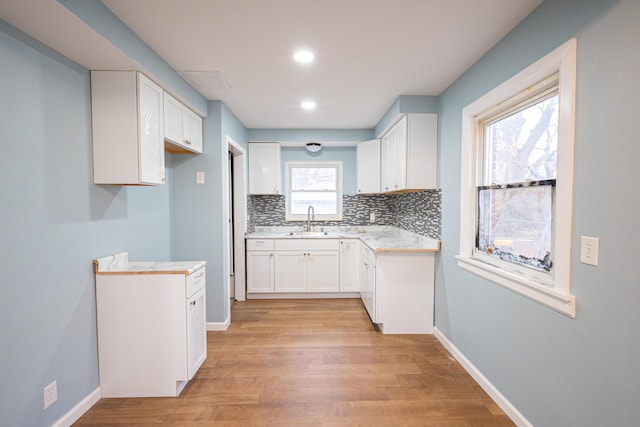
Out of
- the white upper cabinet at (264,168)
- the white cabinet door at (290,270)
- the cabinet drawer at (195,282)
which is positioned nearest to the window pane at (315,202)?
the white upper cabinet at (264,168)

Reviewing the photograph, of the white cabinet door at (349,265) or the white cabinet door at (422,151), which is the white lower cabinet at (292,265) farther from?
the white cabinet door at (422,151)

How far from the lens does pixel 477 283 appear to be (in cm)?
216

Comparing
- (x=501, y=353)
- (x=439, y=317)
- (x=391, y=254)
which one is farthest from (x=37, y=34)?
(x=439, y=317)

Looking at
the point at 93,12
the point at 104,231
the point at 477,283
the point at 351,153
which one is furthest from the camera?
the point at 351,153

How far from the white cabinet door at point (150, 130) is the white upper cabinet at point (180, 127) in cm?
13

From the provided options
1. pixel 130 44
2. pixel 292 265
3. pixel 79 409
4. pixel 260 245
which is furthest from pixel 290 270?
pixel 130 44

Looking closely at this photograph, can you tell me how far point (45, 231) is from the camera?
1.57m

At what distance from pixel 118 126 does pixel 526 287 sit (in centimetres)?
277

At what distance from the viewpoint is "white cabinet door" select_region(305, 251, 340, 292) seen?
3.97 metres

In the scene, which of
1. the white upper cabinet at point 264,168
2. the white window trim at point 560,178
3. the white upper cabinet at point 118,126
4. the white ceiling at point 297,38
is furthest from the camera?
the white upper cabinet at point 264,168

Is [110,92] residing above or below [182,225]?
above

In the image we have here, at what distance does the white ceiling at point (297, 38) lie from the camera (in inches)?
59.9

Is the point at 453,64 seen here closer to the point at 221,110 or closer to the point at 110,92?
the point at 221,110

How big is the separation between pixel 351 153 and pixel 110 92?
3318mm
